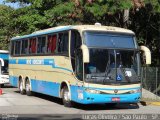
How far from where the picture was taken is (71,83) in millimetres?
17812

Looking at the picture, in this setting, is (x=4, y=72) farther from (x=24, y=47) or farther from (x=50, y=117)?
(x=50, y=117)

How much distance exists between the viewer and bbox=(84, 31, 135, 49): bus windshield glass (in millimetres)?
17172

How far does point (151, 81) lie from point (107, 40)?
751cm

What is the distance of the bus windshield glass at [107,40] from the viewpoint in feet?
56.3

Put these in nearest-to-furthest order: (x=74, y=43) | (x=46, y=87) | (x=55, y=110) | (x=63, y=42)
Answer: (x=55, y=110), (x=74, y=43), (x=63, y=42), (x=46, y=87)

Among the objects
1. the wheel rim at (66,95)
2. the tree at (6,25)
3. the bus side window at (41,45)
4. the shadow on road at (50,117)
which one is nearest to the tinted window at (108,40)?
the wheel rim at (66,95)

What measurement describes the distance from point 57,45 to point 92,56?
293 cm

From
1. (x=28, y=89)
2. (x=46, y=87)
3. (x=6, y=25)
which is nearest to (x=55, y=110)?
(x=46, y=87)

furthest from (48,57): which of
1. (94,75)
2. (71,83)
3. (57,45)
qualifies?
(94,75)

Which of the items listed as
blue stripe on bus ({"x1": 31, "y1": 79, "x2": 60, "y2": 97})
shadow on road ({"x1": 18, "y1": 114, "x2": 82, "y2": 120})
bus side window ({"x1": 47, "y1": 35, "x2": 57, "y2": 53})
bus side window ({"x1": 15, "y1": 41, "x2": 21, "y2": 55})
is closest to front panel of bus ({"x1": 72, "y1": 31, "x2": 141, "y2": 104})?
shadow on road ({"x1": 18, "y1": 114, "x2": 82, "y2": 120})

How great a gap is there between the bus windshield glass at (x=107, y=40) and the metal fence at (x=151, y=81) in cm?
565

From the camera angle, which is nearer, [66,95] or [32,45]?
[66,95]

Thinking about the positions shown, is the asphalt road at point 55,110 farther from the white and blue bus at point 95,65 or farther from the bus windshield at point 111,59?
the bus windshield at point 111,59

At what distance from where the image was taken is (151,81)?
79.5 feet
